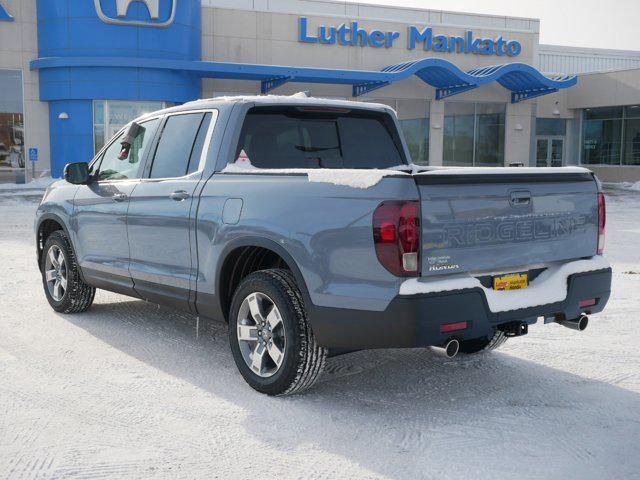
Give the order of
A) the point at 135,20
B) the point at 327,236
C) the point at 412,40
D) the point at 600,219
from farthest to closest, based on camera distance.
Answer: the point at 412,40 → the point at 135,20 → the point at 600,219 → the point at 327,236

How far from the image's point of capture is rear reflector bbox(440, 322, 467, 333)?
3984 mm

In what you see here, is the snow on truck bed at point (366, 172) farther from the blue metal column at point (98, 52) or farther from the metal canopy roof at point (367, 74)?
the blue metal column at point (98, 52)

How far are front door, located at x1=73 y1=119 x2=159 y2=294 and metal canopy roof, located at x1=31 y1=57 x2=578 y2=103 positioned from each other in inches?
813

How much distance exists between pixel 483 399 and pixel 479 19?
106 ft

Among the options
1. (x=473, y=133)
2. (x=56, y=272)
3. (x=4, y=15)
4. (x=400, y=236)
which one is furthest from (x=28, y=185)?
(x=400, y=236)

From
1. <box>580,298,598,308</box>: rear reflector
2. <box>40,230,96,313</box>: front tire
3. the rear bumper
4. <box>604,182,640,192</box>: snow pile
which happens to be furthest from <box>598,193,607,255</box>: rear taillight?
<box>604,182,640,192</box>: snow pile

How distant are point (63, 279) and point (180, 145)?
2238 mm

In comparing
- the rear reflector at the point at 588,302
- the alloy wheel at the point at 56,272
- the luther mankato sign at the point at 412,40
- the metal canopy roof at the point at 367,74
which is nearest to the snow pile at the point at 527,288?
the rear reflector at the point at 588,302

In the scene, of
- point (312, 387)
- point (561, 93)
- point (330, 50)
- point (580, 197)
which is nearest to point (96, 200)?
point (312, 387)

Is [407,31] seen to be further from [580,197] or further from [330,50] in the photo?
[580,197]

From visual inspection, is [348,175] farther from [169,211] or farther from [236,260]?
[169,211]

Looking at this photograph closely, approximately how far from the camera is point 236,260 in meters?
4.98

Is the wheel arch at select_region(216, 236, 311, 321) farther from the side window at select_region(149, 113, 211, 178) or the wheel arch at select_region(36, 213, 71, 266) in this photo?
the wheel arch at select_region(36, 213, 71, 266)

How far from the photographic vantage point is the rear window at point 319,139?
5.35m
